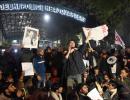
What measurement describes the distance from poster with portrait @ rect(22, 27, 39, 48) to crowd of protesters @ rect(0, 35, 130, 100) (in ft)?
0.78

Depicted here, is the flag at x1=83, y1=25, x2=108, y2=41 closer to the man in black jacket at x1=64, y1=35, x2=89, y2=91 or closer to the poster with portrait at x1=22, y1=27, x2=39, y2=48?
the man in black jacket at x1=64, y1=35, x2=89, y2=91

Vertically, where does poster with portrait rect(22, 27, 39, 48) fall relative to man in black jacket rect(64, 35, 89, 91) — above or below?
above

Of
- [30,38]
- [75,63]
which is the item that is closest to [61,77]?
[75,63]

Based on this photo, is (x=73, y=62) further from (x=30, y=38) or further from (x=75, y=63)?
(x=30, y=38)

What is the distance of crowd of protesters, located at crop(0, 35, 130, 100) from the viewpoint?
11672 mm

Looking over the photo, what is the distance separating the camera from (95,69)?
14.0 m

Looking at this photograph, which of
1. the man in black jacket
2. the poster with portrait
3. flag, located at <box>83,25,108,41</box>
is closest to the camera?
the man in black jacket

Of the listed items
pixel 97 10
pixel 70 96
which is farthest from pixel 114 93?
pixel 97 10

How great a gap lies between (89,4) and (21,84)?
55.0 ft

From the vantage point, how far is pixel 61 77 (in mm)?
12461

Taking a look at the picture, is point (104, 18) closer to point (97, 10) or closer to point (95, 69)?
point (97, 10)

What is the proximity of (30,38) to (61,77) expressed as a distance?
1.52m

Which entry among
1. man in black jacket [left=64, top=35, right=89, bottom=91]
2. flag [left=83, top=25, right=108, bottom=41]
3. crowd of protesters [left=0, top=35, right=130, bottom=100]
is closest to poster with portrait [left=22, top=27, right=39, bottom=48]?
crowd of protesters [left=0, top=35, right=130, bottom=100]

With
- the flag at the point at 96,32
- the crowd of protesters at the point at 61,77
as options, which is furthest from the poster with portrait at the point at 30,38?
the flag at the point at 96,32
